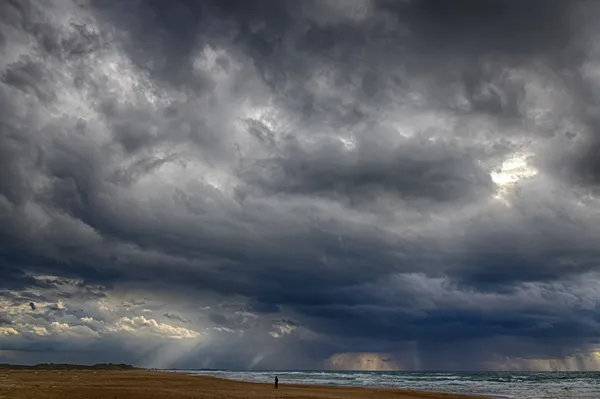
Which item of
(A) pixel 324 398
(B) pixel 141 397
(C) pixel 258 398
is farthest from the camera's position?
(A) pixel 324 398

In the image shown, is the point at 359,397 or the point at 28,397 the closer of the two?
the point at 28,397

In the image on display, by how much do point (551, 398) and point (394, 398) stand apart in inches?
908

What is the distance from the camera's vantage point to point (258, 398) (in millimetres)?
51531

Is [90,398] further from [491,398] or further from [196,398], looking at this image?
[491,398]

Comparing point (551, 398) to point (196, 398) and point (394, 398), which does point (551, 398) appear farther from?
point (196, 398)

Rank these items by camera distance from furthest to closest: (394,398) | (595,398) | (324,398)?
(595,398), (394,398), (324,398)

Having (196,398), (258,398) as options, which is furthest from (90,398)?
(258,398)

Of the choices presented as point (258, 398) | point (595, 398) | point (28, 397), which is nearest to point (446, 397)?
point (595, 398)

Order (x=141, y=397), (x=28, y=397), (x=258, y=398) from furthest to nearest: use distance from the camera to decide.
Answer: (x=258, y=398)
(x=141, y=397)
(x=28, y=397)

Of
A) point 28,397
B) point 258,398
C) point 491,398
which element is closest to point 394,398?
point 491,398

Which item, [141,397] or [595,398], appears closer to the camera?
[141,397]

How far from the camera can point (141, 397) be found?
47625 millimetres

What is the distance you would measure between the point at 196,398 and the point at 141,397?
5112mm

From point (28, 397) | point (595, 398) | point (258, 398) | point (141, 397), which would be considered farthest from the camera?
point (595, 398)
